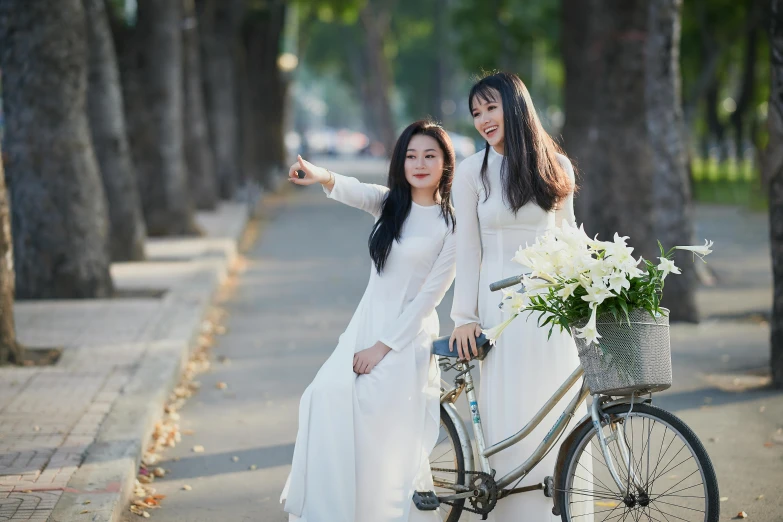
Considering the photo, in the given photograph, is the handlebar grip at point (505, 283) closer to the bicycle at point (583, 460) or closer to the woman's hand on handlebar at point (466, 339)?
the bicycle at point (583, 460)

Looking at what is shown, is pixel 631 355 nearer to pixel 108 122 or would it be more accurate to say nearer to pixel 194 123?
pixel 108 122

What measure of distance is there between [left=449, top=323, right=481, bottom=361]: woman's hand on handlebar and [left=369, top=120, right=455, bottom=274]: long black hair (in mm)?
448

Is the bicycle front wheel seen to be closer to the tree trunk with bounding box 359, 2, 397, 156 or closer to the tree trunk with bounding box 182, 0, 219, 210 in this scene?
the tree trunk with bounding box 182, 0, 219, 210

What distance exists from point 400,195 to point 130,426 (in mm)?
2608

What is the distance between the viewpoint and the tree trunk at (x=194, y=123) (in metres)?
22.5

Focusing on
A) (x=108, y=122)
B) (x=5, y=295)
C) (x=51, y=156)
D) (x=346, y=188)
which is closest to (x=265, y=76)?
(x=108, y=122)

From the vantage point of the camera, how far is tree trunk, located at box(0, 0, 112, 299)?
38.4 feet

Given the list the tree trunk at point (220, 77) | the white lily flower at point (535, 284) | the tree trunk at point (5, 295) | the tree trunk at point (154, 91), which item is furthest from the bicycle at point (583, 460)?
the tree trunk at point (220, 77)

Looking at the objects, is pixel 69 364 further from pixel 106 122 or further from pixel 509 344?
pixel 106 122

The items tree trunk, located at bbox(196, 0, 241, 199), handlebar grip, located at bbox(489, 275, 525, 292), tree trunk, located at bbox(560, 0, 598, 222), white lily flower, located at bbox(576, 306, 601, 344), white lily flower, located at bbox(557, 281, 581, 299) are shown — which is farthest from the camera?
tree trunk, located at bbox(196, 0, 241, 199)

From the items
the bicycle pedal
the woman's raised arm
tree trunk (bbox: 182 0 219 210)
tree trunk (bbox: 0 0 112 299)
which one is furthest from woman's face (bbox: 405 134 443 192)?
tree trunk (bbox: 182 0 219 210)

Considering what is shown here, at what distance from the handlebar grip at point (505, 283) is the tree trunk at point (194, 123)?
17.0 meters

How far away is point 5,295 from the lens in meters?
8.81

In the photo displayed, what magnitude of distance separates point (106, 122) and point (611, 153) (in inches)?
240
